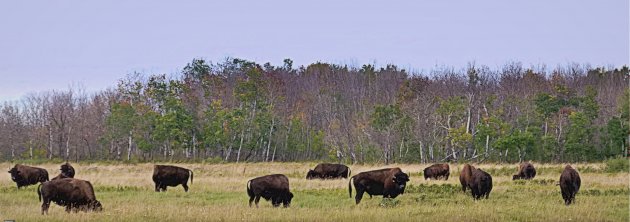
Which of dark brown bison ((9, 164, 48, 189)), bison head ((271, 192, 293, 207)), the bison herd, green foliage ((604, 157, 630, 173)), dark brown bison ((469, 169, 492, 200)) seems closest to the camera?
the bison herd

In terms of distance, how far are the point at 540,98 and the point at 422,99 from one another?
14.2m

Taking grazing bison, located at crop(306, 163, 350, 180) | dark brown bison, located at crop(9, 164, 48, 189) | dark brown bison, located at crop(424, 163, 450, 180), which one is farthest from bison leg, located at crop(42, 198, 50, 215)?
dark brown bison, located at crop(424, 163, 450, 180)

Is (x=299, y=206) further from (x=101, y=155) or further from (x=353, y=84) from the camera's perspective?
(x=353, y=84)

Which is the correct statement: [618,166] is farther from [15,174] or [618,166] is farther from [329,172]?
[15,174]

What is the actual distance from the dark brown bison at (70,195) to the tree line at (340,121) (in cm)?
3688

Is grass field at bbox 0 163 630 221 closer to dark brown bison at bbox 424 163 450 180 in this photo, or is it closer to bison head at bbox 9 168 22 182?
bison head at bbox 9 168 22 182

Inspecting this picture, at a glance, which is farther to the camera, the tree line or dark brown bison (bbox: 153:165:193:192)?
the tree line

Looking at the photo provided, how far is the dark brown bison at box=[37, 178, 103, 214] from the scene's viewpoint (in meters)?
16.6

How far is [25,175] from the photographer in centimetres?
2667

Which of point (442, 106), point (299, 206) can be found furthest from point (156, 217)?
point (442, 106)

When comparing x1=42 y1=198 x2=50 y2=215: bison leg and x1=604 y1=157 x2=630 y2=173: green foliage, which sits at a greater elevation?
x1=604 y1=157 x2=630 y2=173: green foliage

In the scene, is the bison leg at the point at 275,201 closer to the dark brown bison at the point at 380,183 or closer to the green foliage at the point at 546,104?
the dark brown bison at the point at 380,183

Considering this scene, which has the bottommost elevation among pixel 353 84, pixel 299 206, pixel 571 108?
pixel 299 206

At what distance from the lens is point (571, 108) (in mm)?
59250
